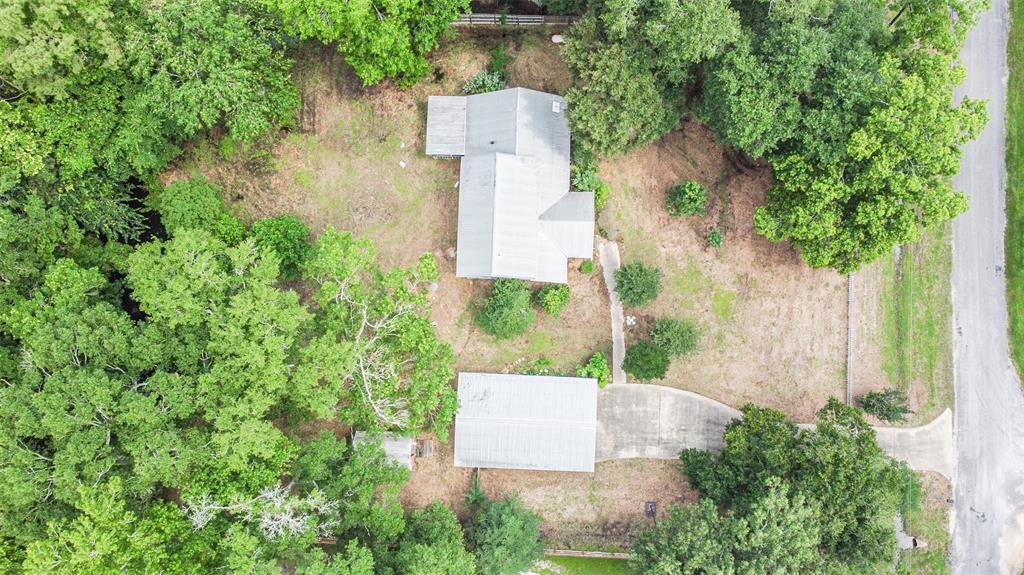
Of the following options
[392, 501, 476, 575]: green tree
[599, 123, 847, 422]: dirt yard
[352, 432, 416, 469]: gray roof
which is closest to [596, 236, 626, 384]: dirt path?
[599, 123, 847, 422]: dirt yard

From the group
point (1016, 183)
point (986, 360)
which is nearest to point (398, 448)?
point (986, 360)

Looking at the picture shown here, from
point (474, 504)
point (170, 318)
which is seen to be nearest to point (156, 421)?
point (170, 318)

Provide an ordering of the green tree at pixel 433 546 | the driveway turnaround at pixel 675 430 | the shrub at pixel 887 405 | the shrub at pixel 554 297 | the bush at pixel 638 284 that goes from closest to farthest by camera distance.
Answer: the green tree at pixel 433 546, the shrub at pixel 887 405, the bush at pixel 638 284, the shrub at pixel 554 297, the driveway turnaround at pixel 675 430

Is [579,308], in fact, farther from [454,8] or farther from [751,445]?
[454,8]

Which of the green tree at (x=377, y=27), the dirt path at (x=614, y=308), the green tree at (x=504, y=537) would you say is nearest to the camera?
the green tree at (x=377, y=27)

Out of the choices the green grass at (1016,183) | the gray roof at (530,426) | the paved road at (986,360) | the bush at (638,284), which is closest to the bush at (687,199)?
the bush at (638,284)

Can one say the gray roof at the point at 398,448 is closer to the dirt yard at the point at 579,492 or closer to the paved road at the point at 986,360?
the dirt yard at the point at 579,492

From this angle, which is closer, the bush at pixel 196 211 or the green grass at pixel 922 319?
the bush at pixel 196 211
